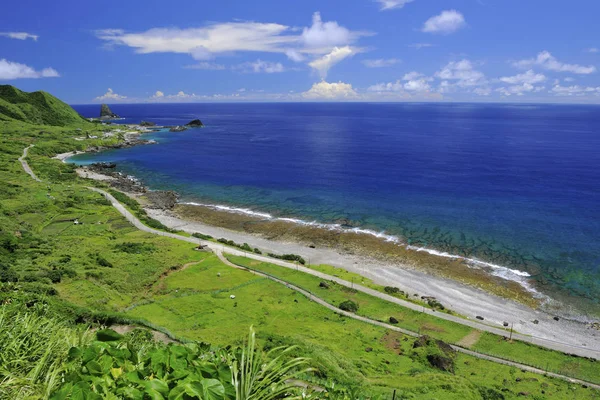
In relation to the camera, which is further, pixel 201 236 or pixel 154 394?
pixel 201 236

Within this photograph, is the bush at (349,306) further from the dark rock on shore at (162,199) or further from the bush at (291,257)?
the dark rock on shore at (162,199)

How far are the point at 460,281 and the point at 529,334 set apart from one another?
15524mm

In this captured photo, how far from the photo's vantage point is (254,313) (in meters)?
50.0

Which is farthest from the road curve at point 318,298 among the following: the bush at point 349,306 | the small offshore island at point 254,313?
the bush at point 349,306

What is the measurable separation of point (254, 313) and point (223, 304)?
4.92m

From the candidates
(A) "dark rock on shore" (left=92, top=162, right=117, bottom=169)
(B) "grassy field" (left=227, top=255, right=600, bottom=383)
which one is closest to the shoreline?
(B) "grassy field" (left=227, top=255, right=600, bottom=383)

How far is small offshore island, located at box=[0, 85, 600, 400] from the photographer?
25.8ft

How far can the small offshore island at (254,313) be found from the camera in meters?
7.86

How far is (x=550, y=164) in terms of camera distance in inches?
5802

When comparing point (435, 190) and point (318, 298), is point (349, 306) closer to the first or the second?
point (318, 298)

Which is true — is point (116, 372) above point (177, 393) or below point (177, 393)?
below

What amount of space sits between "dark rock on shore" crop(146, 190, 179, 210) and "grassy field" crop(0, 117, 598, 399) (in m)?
18.9

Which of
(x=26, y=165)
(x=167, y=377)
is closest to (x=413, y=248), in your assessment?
(x=167, y=377)

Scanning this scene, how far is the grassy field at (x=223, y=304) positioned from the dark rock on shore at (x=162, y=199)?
18.9 meters
